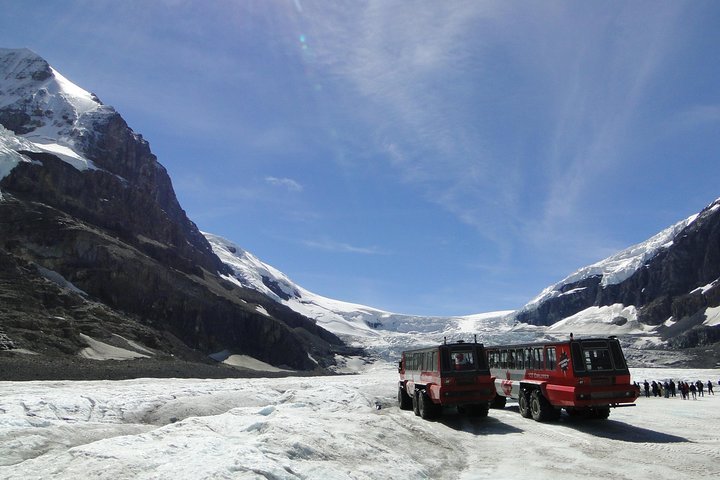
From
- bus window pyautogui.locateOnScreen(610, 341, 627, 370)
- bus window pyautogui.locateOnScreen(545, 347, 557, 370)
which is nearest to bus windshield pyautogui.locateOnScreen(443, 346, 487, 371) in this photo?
bus window pyautogui.locateOnScreen(545, 347, 557, 370)

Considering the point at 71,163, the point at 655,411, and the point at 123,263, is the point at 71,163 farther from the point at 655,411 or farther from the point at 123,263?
the point at 655,411

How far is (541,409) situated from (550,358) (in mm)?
2329

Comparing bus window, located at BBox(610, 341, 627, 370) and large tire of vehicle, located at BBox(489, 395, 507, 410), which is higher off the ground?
bus window, located at BBox(610, 341, 627, 370)

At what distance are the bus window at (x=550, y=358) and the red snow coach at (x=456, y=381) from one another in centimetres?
264

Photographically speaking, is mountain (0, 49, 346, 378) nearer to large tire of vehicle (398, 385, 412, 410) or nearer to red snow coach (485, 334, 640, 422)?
large tire of vehicle (398, 385, 412, 410)

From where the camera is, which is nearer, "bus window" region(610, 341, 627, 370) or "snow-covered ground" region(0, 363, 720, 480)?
"snow-covered ground" region(0, 363, 720, 480)

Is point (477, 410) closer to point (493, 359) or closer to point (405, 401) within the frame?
point (405, 401)

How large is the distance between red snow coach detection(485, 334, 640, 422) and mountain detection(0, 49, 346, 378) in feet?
249

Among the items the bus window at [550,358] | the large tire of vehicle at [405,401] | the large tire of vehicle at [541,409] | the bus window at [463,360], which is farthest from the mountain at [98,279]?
the bus window at [550,358]

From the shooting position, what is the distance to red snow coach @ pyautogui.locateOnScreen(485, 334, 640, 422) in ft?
63.8

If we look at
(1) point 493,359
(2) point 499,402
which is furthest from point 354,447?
(2) point 499,402

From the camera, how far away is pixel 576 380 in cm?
1948

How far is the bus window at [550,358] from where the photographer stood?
69.3ft

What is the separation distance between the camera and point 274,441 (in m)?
11.8
